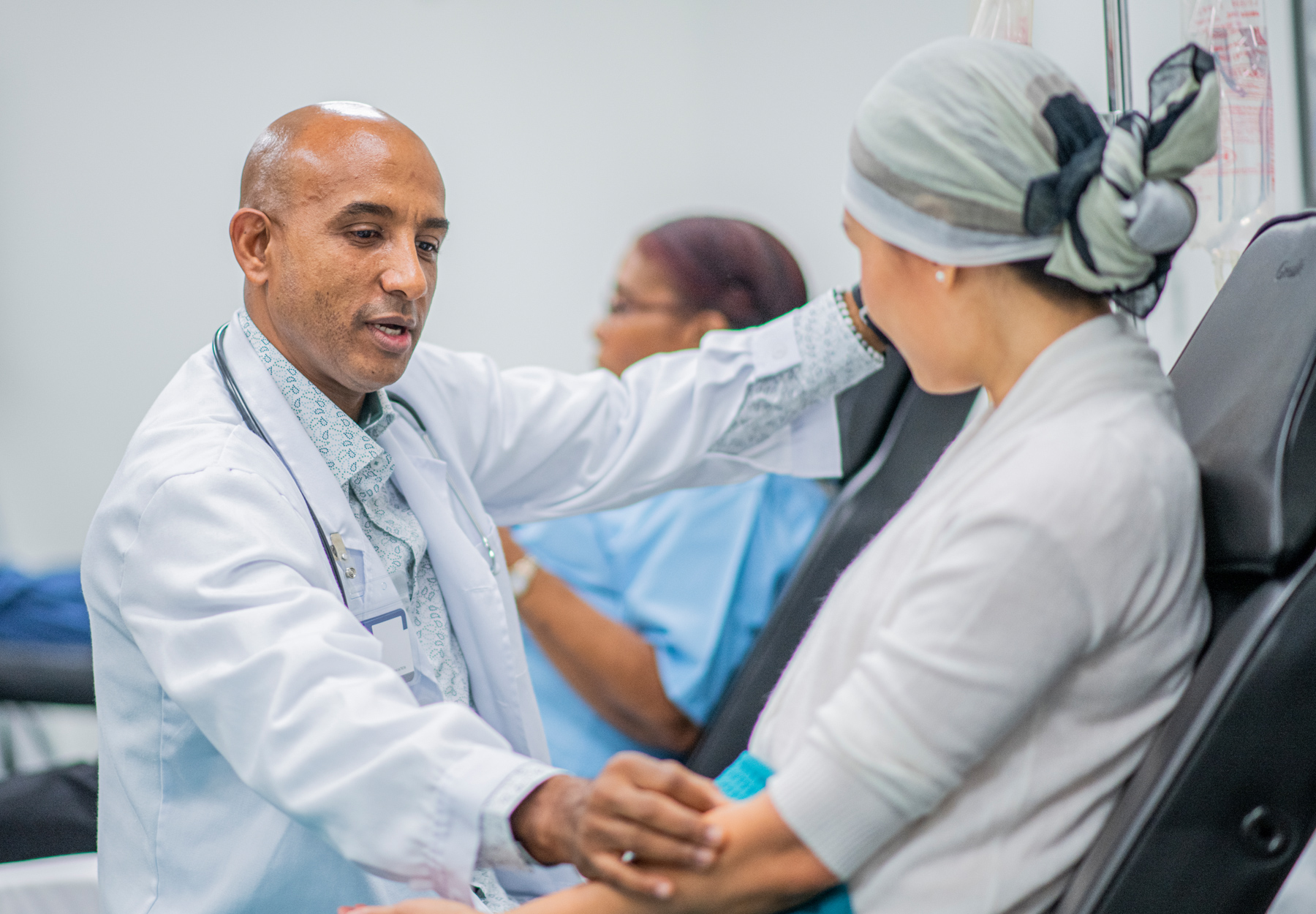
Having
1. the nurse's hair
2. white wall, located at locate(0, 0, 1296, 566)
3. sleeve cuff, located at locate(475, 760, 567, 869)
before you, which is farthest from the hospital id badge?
white wall, located at locate(0, 0, 1296, 566)

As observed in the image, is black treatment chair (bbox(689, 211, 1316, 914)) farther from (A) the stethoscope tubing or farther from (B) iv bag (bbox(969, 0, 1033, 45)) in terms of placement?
(A) the stethoscope tubing

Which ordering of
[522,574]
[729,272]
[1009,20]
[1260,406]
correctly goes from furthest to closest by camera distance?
[729,272] → [522,574] → [1009,20] → [1260,406]

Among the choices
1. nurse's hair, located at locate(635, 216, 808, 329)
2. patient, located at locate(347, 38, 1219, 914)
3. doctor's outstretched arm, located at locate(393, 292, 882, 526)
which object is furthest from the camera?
nurse's hair, located at locate(635, 216, 808, 329)

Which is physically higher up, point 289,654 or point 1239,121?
point 1239,121

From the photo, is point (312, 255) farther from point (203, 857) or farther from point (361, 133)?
point (203, 857)

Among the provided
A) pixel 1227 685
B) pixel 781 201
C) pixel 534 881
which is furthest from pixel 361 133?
pixel 781 201

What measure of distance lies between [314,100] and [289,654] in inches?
102

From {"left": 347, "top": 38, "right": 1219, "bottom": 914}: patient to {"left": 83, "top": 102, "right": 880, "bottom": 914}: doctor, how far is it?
0.41 ft

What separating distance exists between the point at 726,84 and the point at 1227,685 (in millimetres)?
2583

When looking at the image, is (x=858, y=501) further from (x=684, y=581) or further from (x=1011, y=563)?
(x=1011, y=563)

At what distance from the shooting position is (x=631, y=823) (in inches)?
33.9

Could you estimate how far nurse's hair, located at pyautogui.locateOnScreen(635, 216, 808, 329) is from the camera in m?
2.09

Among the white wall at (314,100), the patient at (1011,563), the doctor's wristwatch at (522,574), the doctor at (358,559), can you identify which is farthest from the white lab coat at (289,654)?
the white wall at (314,100)

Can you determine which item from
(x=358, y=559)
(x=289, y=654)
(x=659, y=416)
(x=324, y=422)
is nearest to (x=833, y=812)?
(x=289, y=654)
